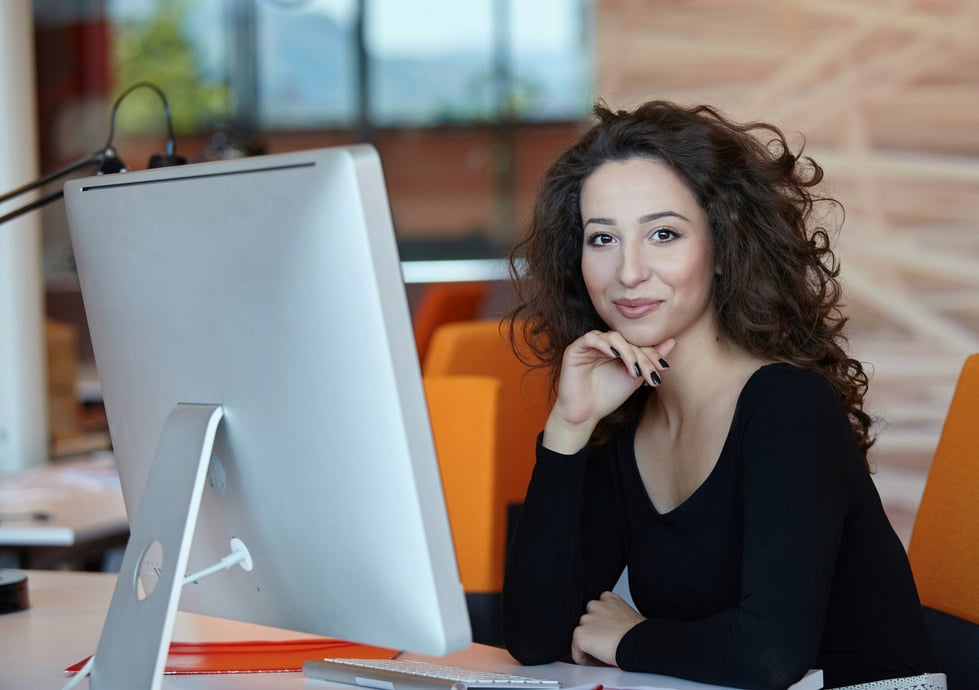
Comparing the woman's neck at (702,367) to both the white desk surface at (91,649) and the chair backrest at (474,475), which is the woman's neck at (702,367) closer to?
the white desk surface at (91,649)

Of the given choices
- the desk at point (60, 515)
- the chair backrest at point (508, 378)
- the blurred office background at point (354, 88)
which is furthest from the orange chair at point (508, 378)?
the blurred office background at point (354, 88)

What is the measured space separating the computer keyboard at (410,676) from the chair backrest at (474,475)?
753 millimetres

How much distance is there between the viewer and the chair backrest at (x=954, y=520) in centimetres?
158

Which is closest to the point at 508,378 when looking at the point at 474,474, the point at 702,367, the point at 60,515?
the point at 474,474

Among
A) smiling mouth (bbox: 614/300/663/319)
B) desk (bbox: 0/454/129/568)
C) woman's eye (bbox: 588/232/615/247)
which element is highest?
woman's eye (bbox: 588/232/615/247)

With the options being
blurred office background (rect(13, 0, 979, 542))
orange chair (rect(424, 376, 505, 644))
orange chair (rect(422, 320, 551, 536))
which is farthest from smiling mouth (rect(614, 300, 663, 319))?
blurred office background (rect(13, 0, 979, 542))

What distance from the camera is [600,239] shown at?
1609 millimetres

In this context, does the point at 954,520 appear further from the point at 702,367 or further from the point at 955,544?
the point at 702,367

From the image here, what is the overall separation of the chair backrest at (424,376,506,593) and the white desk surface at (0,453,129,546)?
719 mm

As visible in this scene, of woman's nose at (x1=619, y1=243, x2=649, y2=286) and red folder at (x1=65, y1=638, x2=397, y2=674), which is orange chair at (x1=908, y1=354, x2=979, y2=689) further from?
red folder at (x1=65, y1=638, x2=397, y2=674)

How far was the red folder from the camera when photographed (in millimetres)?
1370

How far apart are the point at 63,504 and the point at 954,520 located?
1.92 m

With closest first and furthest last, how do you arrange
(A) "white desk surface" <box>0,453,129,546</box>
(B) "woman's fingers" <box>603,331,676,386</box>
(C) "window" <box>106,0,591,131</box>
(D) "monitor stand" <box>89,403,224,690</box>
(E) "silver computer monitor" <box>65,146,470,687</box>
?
1. (E) "silver computer monitor" <box>65,146,470,687</box>
2. (D) "monitor stand" <box>89,403,224,690</box>
3. (B) "woman's fingers" <box>603,331,676,386</box>
4. (A) "white desk surface" <box>0,453,129,546</box>
5. (C) "window" <box>106,0,591,131</box>

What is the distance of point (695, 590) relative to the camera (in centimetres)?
154
